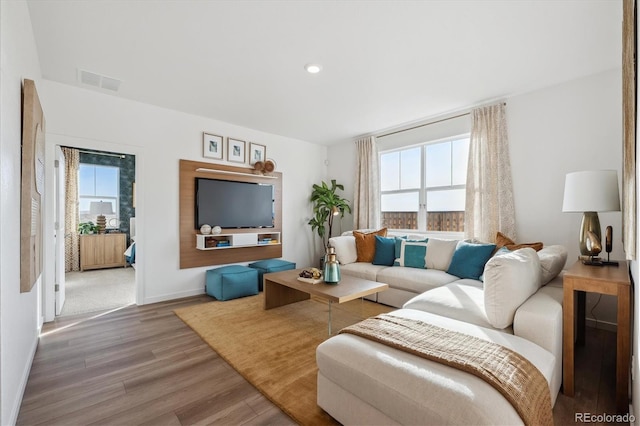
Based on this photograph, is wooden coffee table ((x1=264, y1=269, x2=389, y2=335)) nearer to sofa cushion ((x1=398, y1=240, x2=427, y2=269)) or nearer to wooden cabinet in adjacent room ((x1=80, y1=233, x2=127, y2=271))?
sofa cushion ((x1=398, y1=240, x2=427, y2=269))

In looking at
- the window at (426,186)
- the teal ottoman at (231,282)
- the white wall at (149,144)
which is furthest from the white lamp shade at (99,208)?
the window at (426,186)

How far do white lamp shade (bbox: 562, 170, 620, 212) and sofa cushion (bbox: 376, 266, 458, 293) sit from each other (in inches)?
51.5

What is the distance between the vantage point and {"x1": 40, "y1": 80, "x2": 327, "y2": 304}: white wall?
3217mm

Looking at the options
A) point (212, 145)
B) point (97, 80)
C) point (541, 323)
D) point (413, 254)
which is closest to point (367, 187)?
point (413, 254)

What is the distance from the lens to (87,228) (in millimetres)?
6195

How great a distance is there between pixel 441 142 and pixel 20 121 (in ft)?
14.4

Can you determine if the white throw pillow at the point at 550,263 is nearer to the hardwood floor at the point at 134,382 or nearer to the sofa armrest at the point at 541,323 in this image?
the sofa armrest at the point at 541,323

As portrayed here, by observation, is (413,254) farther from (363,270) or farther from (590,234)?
(590,234)

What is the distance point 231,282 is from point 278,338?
1436 mm

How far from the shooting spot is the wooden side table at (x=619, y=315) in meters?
1.66

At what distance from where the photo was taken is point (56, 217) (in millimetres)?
3240

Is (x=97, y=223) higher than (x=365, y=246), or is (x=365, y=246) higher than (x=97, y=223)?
(x=97, y=223)

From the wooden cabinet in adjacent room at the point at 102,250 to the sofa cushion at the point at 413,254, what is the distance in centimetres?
576

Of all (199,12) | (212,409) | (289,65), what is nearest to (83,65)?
(199,12)
